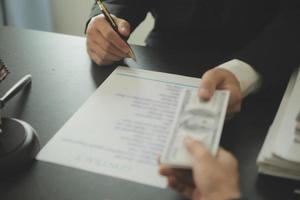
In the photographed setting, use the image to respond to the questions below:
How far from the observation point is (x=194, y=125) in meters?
0.64

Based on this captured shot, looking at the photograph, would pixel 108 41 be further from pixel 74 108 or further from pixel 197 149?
pixel 197 149

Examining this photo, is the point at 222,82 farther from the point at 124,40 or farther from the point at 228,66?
the point at 124,40

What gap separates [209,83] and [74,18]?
1.65 metres

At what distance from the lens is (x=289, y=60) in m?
0.92

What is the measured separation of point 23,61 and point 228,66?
0.48 metres

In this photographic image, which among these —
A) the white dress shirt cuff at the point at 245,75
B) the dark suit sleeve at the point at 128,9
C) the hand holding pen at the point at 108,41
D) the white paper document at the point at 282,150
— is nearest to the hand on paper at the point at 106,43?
the hand holding pen at the point at 108,41

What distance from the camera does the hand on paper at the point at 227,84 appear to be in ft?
2.48

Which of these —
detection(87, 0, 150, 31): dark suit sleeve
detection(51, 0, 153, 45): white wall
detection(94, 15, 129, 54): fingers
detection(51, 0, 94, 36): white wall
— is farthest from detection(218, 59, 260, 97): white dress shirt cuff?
detection(51, 0, 94, 36): white wall

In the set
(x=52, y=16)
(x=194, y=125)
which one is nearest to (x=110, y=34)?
(x=194, y=125)

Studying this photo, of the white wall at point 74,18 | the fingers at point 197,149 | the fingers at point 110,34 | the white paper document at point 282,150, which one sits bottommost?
the white wall at point 74,18

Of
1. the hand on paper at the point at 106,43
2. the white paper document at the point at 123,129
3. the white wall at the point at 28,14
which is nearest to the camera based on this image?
the white paper document at the point at 123,129

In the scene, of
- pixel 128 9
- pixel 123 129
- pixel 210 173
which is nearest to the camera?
pixel 210 173

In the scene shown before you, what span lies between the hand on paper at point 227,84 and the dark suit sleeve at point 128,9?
0.42m

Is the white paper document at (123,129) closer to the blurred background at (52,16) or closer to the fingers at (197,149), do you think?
the fingers at (197,149)
